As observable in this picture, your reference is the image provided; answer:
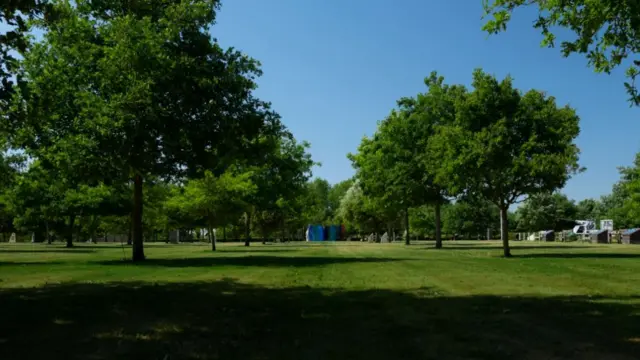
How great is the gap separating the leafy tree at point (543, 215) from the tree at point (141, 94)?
92.4m

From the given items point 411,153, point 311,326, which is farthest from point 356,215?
point 311,326

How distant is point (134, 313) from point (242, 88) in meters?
17.1

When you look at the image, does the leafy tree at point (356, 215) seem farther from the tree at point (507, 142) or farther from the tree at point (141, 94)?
the tree at point (141, 94)

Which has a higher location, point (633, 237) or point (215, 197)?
point (215, 197)

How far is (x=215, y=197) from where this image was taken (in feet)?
142

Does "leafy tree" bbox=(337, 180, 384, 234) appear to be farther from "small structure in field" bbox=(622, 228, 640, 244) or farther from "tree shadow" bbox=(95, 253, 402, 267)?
"tree shadow" bbox=(95, 253, 402, 267)

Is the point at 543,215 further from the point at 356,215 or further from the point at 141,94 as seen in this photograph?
the point at 141,94

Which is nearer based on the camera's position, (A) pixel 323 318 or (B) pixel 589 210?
(A) pixel 323 318

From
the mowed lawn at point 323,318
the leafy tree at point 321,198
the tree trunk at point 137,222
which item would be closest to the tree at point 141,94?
the tree trunk at point 137,222

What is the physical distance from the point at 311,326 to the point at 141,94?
55.1ft

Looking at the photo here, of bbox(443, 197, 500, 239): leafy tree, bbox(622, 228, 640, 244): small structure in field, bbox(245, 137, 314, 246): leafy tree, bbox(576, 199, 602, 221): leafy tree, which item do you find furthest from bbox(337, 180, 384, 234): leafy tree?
bbox(576, 199, 602, 221): leafy tree

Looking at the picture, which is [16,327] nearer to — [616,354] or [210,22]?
[616,354]

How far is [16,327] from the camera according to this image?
28.6 ft

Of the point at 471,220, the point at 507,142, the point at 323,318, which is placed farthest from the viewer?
the point at 471,220
